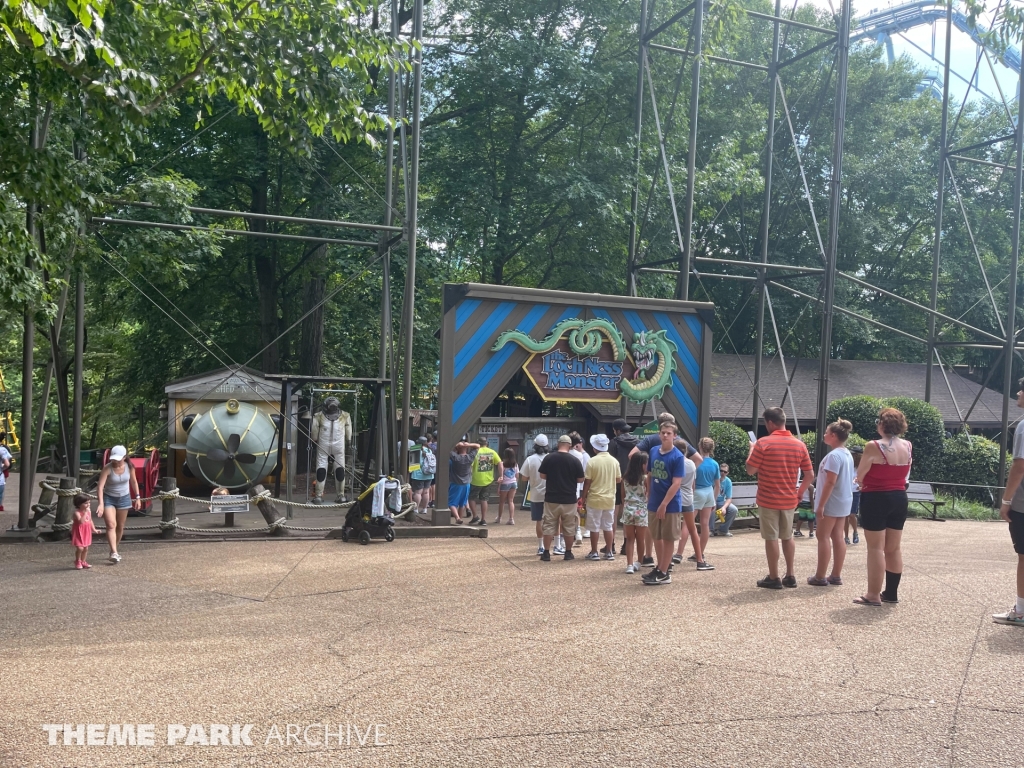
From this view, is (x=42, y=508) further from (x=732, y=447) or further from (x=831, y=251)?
(x=831, y=251)

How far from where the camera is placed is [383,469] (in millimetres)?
15523

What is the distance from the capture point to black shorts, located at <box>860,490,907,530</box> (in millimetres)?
8289

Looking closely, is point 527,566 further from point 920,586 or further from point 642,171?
point 642,171

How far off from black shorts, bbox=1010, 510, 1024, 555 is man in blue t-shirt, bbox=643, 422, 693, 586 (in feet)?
9.73

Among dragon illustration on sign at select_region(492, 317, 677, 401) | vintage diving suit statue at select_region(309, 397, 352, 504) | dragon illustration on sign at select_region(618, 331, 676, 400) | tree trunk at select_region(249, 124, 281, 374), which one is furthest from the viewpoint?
tree trunk at select_region(249, 124, 281, 374)

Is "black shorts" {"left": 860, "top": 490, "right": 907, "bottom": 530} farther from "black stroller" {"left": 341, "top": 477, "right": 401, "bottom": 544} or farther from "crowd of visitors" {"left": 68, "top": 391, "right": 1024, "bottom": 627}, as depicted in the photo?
"black stroller" {"left": 341, "top": 477, "right": 401, "bottom": 544}

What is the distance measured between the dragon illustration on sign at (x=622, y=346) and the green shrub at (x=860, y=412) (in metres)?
8.17

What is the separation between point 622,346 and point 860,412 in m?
9.58

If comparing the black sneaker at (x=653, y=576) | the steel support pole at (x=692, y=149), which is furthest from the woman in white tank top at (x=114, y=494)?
the steel support pole at (x=692, y=149)

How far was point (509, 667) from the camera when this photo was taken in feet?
21.2

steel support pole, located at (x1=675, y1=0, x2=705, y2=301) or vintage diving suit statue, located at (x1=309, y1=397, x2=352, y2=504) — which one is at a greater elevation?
steel support pole, located at (x1=675, y1=0, x2=705, y2=301)

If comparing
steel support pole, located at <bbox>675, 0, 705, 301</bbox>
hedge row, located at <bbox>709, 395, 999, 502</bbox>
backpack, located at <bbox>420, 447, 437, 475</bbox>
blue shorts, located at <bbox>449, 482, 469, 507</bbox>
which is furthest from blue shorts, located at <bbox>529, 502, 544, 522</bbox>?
hedge row, located at <bbox>709, 395, 999, 502</bbox>

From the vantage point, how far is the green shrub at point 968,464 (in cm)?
2261

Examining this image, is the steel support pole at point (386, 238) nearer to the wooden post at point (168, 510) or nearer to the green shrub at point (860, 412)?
the wooden post at point (168, 510)
